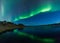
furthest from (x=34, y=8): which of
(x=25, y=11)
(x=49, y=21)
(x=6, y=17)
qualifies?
(x=6, y=17)

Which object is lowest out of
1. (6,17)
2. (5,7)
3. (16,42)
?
(16,42)

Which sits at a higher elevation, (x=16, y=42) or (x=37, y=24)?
(x=37, y=24)

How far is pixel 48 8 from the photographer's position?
6855mm

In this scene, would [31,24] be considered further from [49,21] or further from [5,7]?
[5,7]

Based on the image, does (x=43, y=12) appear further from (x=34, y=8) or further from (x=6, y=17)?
(x=6, y=17)

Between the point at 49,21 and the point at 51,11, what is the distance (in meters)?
0.49

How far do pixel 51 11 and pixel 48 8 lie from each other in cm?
19

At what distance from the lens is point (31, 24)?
6613 mm

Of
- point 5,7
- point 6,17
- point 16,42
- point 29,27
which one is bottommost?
point 16,42

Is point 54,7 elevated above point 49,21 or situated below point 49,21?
above

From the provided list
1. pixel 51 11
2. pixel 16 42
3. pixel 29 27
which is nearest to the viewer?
pixel 16 42

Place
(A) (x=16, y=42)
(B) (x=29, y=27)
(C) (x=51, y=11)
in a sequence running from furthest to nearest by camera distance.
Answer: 1. (C) (x=51, y=11)
2. (B) (x=29, y=27)
3. (A) (x=16, y=42)

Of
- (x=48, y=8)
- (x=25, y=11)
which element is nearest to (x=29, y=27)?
(x=25, y=11)

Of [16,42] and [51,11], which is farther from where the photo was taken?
[51,11]
